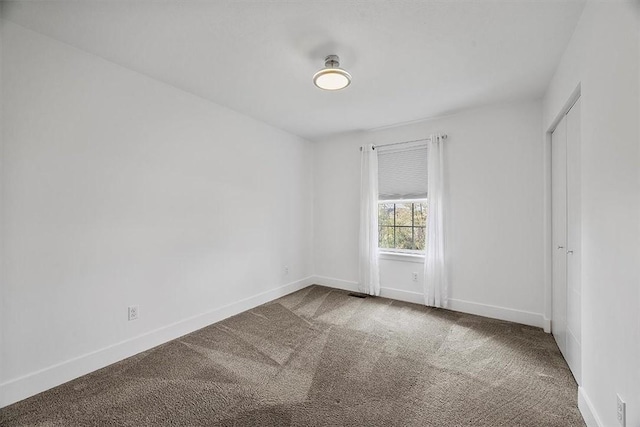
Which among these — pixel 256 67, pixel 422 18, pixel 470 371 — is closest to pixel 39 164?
pixel 256 67

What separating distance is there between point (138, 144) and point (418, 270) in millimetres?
3721

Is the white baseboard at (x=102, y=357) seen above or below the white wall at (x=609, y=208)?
below

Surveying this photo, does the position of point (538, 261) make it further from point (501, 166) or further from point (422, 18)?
point (422, 18)

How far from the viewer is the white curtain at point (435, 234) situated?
3791 mm

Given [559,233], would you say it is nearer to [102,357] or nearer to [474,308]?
[474,308]

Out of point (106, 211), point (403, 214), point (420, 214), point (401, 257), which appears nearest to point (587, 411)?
point (401, 257)

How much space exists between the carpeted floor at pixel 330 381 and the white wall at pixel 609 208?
0.55m

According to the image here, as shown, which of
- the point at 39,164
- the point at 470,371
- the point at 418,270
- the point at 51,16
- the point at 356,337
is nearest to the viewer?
the point at 51,16

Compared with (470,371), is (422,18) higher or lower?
higher

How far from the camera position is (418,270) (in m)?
4.10

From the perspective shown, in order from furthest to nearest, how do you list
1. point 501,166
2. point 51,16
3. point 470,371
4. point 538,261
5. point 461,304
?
point 461,304
point 501,166
point 538,261
point 470,371
point 51,16

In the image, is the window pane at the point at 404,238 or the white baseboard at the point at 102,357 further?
the window pane at the point at 404,238

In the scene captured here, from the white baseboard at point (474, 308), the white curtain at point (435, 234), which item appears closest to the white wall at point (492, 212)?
the white baseboard at point (474, 308)

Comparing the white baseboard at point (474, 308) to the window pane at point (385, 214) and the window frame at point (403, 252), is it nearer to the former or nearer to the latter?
the window frame at point (403, 252)
